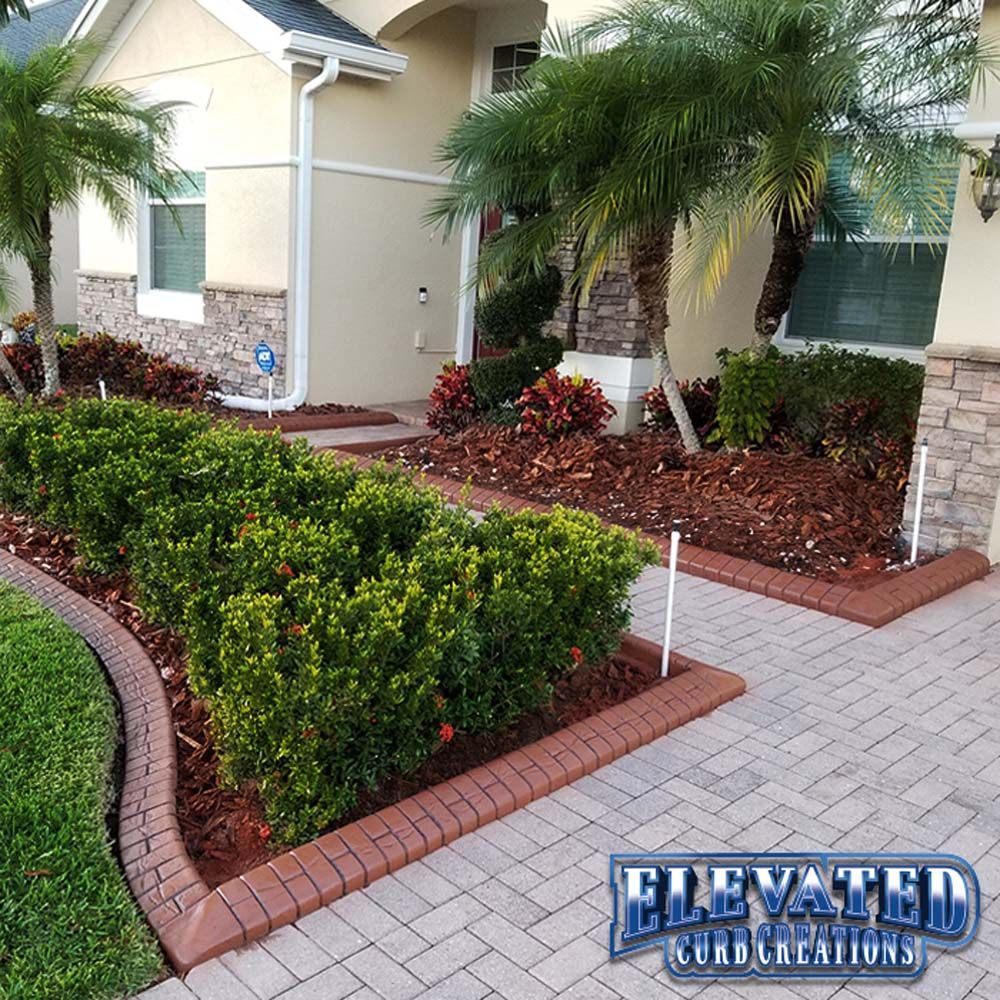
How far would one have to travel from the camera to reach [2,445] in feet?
21.6

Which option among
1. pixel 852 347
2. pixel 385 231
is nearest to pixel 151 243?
pixel 385 231

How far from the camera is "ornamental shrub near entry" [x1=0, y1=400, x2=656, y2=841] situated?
3.36 m

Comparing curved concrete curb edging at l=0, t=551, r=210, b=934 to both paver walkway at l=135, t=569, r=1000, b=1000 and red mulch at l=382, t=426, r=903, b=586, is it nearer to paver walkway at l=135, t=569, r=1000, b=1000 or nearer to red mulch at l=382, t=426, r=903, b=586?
paver walkway at l=135, t=569, r=1000, b=1000

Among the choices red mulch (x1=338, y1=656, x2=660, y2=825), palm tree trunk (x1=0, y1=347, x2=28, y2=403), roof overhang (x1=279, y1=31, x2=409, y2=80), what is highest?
roof overhang (x1=279, y1=31, x2=409, y2=80)

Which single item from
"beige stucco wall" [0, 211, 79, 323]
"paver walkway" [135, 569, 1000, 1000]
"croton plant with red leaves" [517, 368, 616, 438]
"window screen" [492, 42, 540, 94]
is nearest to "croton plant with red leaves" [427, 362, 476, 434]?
"croton plant with red leaves" [517, 368, 616, 438]

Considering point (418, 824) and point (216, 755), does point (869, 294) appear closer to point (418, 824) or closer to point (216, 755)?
point (418, 824)

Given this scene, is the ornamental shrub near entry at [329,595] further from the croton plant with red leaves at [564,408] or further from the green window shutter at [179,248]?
the green window shutter at [179,248]

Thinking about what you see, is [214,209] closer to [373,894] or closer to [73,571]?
[73,571]

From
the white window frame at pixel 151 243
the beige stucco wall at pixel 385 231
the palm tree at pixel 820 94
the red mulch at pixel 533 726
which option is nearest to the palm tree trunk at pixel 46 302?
the white window frame at pixel 151 243

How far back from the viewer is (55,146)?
901 cm

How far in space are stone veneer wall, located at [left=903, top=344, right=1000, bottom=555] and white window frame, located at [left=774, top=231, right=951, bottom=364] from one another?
2.39m

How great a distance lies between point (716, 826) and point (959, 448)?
4.12m

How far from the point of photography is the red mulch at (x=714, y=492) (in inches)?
266

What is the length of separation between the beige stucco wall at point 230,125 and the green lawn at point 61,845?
778 cm
